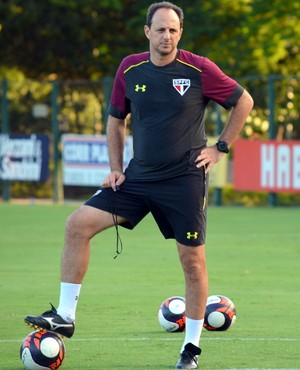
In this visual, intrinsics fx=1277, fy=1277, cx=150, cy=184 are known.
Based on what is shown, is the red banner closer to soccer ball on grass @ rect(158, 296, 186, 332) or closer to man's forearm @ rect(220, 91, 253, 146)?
soccer ball on grass @ rect(158, 296, 186, 332)

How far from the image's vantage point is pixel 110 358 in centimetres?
862

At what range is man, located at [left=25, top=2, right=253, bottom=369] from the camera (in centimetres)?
827

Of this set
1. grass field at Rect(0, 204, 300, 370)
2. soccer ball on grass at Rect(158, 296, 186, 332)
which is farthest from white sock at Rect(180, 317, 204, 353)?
soccer ball on grass at Rect(158, 296, 186, 332)

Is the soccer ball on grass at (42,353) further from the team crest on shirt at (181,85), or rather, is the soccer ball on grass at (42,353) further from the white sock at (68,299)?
the team crest on shirt at (181,85)

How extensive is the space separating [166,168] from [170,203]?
0.76 ft

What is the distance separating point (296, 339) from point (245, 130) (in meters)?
17.0

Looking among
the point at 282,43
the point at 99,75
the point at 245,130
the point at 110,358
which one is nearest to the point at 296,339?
the point at 110,358

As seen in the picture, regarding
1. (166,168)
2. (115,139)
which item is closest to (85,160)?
(115,139)

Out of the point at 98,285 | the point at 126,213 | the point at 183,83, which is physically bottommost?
the point at 98,285

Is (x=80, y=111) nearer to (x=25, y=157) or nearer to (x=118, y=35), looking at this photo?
(x=25, y=157)

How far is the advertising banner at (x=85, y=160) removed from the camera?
2734 centimetres

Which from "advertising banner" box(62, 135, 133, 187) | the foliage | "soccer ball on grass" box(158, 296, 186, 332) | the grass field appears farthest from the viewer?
the foliage

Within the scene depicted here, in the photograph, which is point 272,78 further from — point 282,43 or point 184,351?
point 184,351

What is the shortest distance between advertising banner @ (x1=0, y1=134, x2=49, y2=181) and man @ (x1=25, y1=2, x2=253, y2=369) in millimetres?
20289
